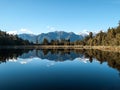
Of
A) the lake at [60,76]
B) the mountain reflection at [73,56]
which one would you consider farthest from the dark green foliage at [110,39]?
the lake at [60,76]

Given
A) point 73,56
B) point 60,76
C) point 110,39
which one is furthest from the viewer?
point 110,39

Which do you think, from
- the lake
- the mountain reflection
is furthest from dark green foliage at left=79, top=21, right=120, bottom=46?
the lake

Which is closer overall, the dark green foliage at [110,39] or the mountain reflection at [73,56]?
the mountain reflection at [73,56]

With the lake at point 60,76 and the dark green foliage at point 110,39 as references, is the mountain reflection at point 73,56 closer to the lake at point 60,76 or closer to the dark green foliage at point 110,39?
the lake at point 60,76

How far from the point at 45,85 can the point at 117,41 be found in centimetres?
10268

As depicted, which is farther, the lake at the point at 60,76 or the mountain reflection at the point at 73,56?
the mountain reflection at the point at 73,56

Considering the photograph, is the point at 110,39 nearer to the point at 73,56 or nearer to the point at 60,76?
the point at 73,56

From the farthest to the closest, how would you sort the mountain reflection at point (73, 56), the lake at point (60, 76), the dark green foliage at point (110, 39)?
the dark green foliage at point (110, 39) → the mountain reflection at point (73, 56) → the lake at point (60, 76)

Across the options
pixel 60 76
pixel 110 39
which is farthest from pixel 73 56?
pixel 110 39

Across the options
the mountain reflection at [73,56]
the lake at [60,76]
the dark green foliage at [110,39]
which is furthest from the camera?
the dark green foliage at [110,39]

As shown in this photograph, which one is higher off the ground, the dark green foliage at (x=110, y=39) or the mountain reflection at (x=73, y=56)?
the dark green foliage at (x=110, y=39)

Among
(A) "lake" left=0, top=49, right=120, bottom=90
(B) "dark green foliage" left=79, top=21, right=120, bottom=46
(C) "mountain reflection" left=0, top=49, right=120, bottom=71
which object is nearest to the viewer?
(A) "lake" left=0, top=49, right=120, bottom=90

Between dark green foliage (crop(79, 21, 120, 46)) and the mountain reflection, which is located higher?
dark green foliage (crop(79, 21, 120, 46))

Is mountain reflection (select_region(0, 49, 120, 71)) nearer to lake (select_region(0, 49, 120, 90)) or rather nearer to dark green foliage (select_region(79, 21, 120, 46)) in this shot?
lake (select_region(0, 49, 120, 90))
